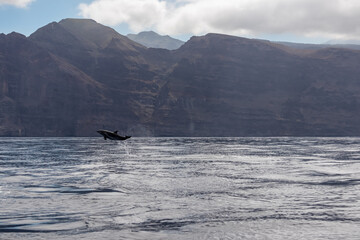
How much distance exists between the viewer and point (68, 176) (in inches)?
1581

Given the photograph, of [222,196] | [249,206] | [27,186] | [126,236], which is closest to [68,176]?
[27,186]

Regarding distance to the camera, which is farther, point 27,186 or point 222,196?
point 27,186

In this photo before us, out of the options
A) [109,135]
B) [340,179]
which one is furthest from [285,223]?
[109,135]

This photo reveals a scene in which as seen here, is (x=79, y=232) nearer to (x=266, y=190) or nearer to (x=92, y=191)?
(x=92, y=191)

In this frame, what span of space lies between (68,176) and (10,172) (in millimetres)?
7797

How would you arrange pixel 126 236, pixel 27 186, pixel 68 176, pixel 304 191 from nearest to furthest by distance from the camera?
pixel 126 236, pixel 304 191, pixel 27 186, pixel 68 176

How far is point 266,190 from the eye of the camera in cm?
3070

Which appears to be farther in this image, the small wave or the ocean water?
the small wave

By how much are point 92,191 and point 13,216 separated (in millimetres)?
9081

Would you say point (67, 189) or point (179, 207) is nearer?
point (179, 207)

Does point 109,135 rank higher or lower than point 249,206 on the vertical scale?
higher

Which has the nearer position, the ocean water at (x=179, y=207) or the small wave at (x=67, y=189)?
the ocean water at (x=179, y=207)

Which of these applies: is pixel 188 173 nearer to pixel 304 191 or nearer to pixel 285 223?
pixel 304 191

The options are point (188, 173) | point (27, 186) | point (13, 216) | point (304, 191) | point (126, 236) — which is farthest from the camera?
point (188, 173)
